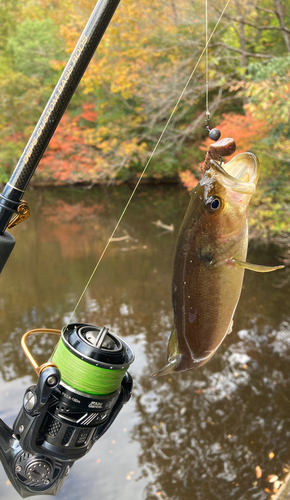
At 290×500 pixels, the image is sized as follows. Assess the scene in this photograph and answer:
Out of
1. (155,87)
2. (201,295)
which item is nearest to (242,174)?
(201,295)

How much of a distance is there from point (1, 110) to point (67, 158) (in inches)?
127

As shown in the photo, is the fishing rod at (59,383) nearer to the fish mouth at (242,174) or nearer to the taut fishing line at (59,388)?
the taut fishing line at (59,388)

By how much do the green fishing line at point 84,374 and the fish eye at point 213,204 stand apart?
691 millimetres

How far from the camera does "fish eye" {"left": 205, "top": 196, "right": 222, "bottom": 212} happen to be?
41.0 inches

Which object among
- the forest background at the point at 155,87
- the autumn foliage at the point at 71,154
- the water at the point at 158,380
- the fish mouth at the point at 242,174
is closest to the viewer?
the fish mouth at the point at 242,174

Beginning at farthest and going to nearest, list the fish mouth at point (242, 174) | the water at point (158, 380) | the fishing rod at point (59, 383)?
the water at point (158, 380) < the fishing rod at point (59, 383) < the fish mouth at point (242, 174)

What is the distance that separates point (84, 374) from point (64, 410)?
0.52 ft

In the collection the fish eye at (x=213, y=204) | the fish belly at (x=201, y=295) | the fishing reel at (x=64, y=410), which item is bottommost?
the fishing reel at (x=64, y=410)

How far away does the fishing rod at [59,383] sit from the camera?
1179 millimetres

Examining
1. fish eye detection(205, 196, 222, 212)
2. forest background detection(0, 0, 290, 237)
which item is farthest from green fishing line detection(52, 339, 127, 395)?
forest background detection(0, 0, 290, 237)

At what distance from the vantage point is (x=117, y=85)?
11961 millimetres

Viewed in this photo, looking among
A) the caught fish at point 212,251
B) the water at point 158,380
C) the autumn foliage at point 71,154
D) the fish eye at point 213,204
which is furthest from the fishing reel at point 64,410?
the autumn foliage at point 71,154

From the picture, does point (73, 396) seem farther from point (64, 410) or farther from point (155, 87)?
point (155, 87)

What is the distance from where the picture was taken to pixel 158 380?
16.6 feet
